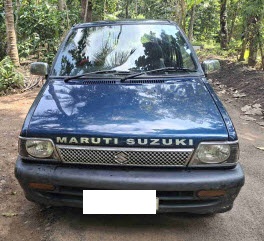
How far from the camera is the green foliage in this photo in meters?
8.09

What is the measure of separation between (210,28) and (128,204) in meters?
20.9

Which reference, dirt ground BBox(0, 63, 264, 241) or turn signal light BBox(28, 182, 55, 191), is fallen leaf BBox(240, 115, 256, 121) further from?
turn signal light BBox(28, 182, 55, 191)

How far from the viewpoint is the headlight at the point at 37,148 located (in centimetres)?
261

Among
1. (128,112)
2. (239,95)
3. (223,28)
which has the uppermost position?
(128,112)

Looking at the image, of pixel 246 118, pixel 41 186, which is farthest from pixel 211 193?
pixel 246 118

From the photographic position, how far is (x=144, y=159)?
2533 millimetres

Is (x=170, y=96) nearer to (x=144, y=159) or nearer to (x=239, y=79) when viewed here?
(x=144, y=159)

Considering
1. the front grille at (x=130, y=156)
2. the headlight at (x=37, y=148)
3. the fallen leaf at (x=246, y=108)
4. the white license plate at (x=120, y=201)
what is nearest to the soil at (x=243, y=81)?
the fallen leaf at (x=246, y=108)

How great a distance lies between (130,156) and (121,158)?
0.22 feet

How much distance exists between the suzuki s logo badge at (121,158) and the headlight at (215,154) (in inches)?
19.3

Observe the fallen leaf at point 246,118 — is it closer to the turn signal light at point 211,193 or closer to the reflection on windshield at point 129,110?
the reflection on windshield at point 129,110

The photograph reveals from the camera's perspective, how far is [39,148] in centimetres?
263

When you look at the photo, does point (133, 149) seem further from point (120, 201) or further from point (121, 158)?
point (120, 201)

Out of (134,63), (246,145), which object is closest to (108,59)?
(134,63)
